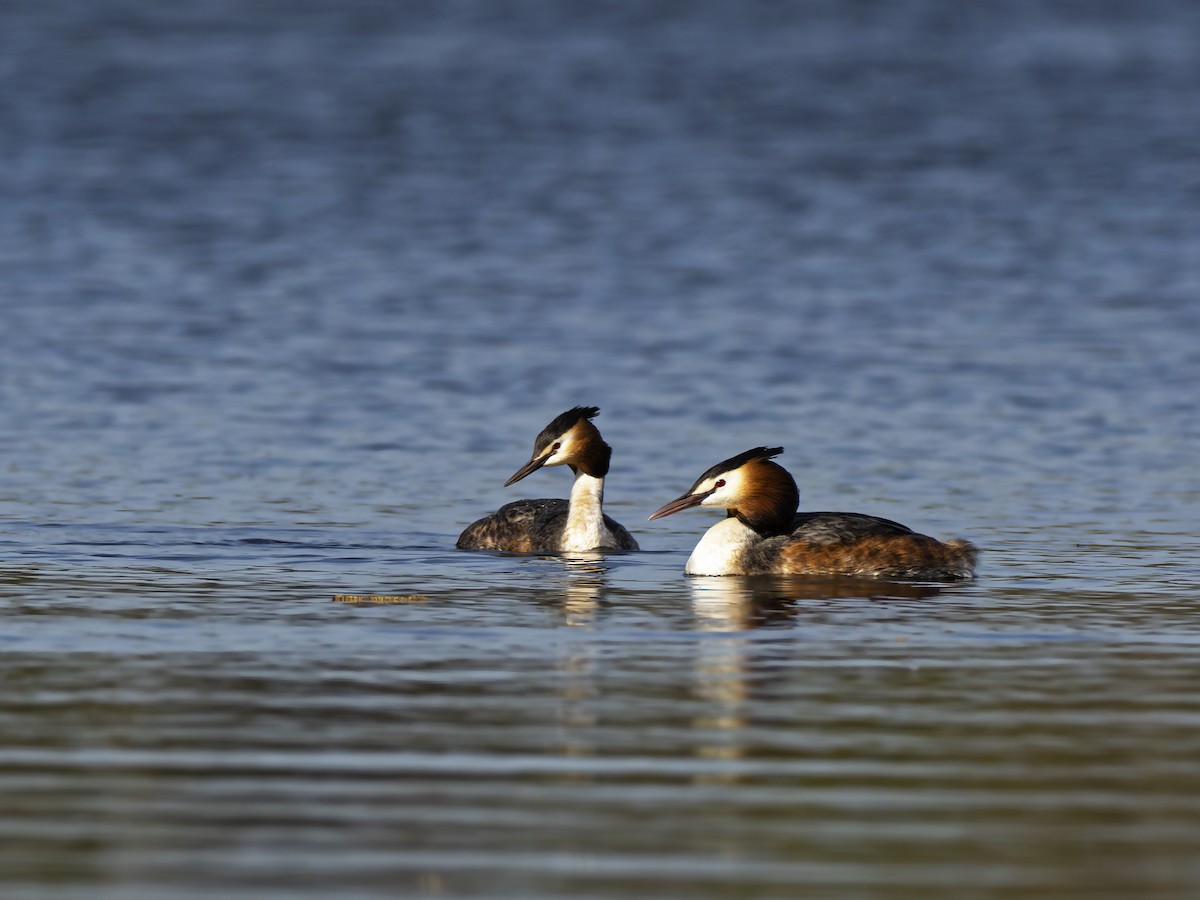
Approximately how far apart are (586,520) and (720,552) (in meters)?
1.66

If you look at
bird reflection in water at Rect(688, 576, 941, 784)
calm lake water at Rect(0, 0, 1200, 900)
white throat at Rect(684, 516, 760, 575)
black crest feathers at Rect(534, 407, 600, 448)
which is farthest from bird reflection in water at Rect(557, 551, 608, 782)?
black crest feathers at Rect(534, 407, 600, 448)

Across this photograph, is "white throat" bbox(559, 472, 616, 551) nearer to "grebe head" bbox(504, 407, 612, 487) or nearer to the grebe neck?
the grebe neck

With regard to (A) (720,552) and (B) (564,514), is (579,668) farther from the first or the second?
(B) (564,514)

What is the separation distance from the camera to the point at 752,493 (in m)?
14.7

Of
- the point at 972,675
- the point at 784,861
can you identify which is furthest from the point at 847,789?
the point at 972,675

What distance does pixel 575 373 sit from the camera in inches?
914

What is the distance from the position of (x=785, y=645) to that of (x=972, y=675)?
109cm

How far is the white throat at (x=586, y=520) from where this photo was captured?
1559 centimetres

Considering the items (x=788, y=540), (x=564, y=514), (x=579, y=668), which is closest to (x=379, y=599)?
(x=579, y=668)

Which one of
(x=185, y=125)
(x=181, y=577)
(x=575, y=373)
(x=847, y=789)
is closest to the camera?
(x=847, y=789)

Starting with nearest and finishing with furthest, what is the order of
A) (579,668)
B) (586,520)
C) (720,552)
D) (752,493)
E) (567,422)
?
1. (579,668)
2. (720,552)
3. (752,493)
4. (586,520)
5. (567,422)

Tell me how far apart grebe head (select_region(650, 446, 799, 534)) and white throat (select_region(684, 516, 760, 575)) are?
0.21 meters

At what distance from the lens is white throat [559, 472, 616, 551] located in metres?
15.6

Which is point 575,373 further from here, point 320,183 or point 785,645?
point 320,183
